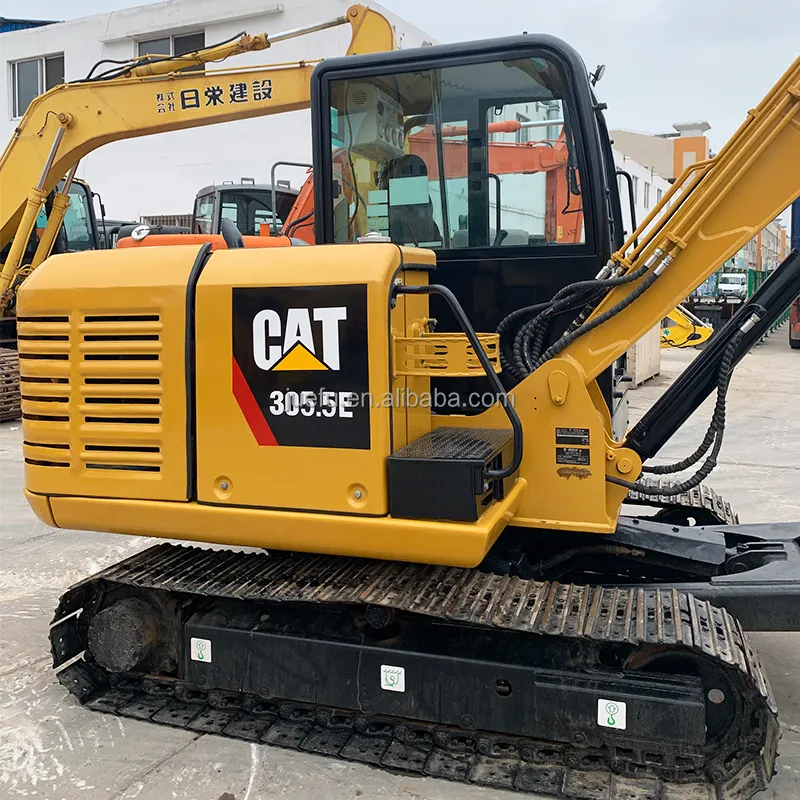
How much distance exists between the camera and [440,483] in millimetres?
2924

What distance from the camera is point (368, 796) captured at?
2977mm

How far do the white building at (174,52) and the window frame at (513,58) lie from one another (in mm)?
13796

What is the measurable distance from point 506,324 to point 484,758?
5.63 ft

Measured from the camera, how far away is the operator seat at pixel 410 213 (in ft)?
12.2

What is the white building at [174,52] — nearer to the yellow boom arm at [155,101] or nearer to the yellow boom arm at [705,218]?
the yellow boom arm at [155,101]

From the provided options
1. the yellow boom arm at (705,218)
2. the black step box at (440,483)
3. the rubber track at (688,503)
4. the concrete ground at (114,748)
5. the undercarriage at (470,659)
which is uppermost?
the yellow boom arm at (705,218)

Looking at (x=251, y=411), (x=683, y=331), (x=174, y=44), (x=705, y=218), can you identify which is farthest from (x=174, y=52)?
(x=705, y=218)

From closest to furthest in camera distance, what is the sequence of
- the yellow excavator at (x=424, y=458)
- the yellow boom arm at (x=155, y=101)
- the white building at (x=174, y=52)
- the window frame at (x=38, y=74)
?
the yellow excavator at (x=424, y=458), the yellow boom arm at (x=155, y=101), the white building at (x=174, y=52), the window frame at (x=38, y=74)

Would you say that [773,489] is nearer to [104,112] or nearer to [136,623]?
[136,623]

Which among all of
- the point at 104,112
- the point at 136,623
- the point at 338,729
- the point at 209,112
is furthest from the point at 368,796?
the point at 104,112

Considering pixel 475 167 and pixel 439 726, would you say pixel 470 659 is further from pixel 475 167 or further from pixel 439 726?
pixel 475 167

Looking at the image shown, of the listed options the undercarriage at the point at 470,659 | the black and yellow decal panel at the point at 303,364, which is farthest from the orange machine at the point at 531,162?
the undercarriage at the point at 470,659

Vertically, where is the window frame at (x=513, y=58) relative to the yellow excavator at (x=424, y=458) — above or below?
above

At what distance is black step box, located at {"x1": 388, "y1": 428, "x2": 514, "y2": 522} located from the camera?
2918 millimetres
